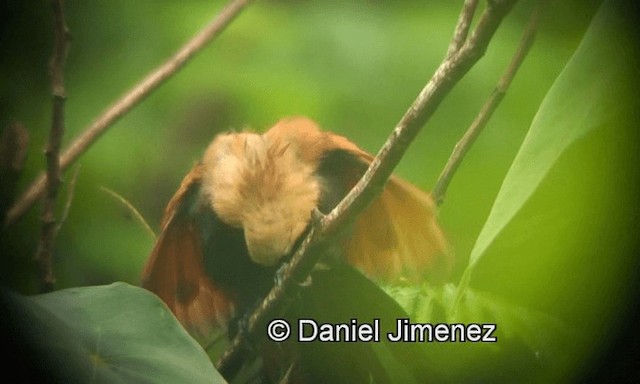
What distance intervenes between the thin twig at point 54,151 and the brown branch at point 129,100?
0.01 m

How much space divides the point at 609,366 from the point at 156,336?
63 centimetres

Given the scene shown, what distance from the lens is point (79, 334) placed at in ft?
3.40

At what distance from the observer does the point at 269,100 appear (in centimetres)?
116

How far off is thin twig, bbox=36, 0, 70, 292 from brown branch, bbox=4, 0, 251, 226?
14 mm

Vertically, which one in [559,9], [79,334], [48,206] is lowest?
[79,334]

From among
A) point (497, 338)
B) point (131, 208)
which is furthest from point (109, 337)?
point (497, 338)

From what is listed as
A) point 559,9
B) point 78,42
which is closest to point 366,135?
point 559,9

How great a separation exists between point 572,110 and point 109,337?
2.12 ft

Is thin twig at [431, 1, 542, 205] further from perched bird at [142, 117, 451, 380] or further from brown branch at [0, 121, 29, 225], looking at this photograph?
brown branch at [0, 121, 29, 225]

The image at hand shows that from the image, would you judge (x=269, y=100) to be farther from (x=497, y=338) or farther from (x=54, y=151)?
(x=497, y=338)

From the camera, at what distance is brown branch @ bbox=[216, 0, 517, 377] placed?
0.97 meters

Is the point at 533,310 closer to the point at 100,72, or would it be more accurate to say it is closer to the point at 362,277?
the point at 362,277

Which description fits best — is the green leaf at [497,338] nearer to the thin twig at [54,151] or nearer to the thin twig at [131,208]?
the thin twig at [131,208]

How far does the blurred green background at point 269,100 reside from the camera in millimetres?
1135
